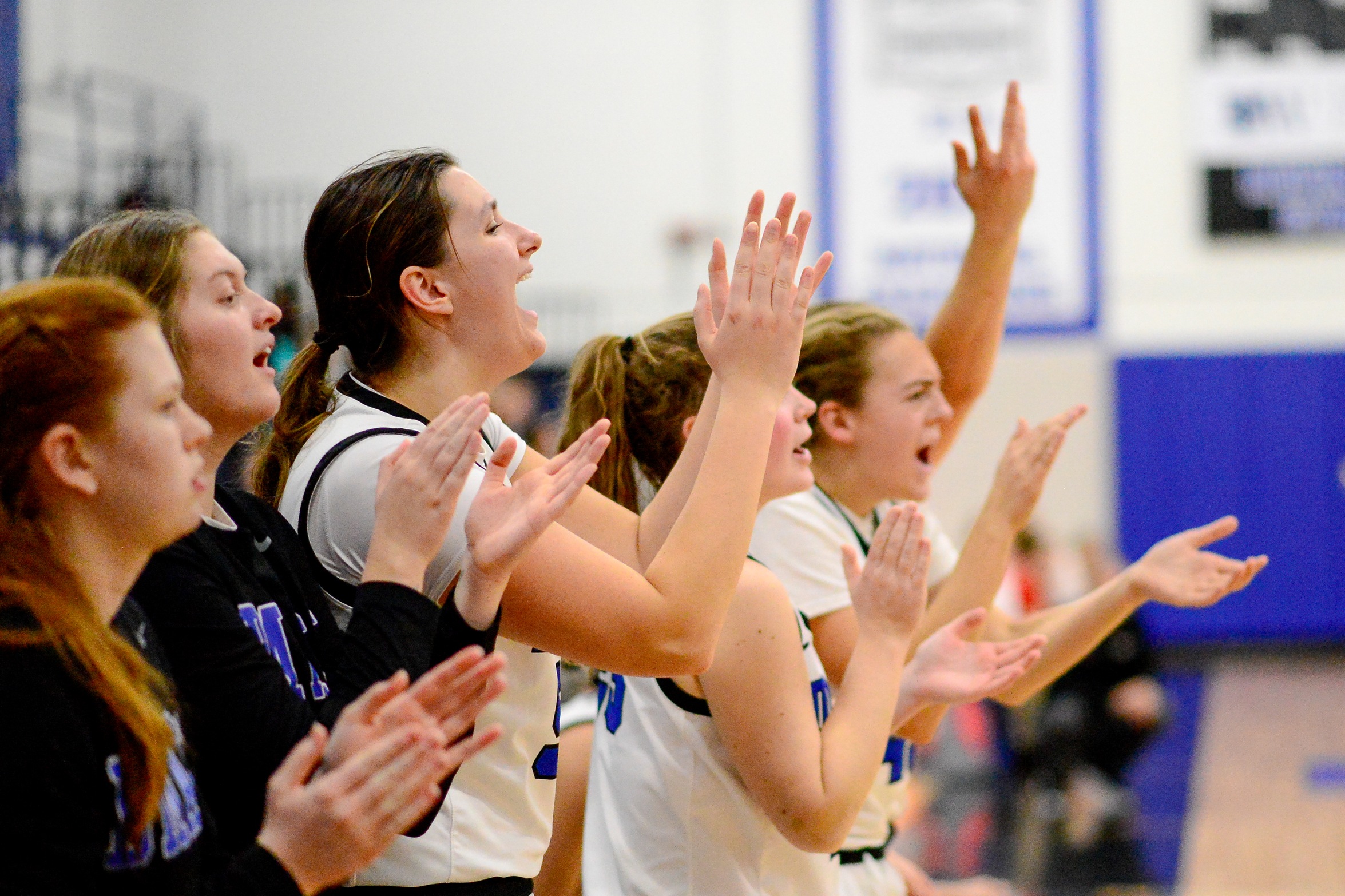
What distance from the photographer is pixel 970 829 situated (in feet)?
19.8

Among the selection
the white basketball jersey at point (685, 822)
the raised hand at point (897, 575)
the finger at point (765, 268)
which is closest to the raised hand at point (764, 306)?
the finger at point (765, 268)

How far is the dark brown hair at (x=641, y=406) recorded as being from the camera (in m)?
2.24

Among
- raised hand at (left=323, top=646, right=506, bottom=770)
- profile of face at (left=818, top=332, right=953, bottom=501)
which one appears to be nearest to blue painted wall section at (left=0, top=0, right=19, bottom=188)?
profile of face at (left=818, top=332, right=953, bottom=501)

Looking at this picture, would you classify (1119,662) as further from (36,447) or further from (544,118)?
(544,118)

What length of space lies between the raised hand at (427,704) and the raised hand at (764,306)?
580 millimetres

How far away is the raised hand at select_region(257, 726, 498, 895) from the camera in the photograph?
3.84 ft

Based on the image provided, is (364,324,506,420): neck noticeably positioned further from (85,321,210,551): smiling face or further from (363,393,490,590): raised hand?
(85,321,210,551): smiling face

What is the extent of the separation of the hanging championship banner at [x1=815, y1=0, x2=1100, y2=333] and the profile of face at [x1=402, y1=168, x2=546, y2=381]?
365 inches

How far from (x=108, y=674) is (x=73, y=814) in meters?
0.11

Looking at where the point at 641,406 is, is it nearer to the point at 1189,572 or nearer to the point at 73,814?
the point at 1189,572

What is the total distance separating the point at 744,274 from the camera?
1773 millimetres

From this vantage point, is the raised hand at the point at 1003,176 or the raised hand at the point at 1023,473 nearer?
the raised hand at the point at 1023,473

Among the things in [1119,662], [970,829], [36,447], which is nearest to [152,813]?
[36,447]

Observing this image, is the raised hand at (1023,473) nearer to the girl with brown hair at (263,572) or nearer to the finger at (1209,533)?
the finger at (1209,533)
